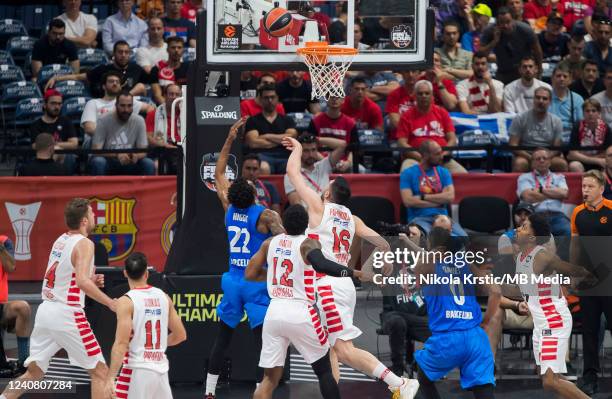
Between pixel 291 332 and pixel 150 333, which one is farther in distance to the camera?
pixel 291 332

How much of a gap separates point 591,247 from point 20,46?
1041 cm

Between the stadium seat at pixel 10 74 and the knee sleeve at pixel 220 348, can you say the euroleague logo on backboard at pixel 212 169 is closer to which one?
the knee sleeve at pixel 220 348

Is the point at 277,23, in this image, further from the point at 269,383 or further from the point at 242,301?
the point at 269,383

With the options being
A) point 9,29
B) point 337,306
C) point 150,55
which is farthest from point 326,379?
point 9,29

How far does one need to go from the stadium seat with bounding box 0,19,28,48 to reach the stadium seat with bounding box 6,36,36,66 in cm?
36

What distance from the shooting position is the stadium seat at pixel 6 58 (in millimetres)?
17891

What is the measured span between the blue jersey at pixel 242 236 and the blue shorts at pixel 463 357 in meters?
2.06

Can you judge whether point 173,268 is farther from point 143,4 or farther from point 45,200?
point 143,4

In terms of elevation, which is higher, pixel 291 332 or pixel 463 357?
pixel 291 332

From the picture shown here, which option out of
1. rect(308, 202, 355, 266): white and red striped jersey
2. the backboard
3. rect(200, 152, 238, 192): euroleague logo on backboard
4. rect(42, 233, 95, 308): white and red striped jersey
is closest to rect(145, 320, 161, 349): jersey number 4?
rect(42, 233, 95, 308): white and red striped jersey

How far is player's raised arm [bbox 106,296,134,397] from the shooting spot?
342 inches

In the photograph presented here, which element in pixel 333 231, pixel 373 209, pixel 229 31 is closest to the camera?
pixel 333 231

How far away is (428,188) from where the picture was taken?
48.2ft

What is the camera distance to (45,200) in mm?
14977
